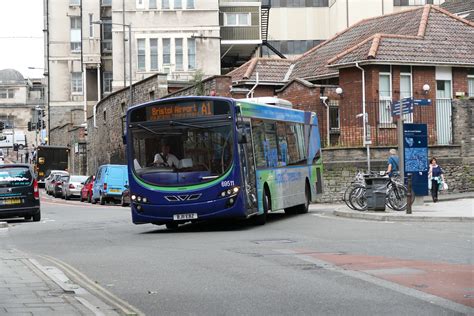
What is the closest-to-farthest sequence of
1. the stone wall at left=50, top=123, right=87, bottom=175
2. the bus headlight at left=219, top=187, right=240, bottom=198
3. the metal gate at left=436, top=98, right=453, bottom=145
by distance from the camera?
the bus headlight at left=219, top=187, right=240, bottom=198 < the metal gate at left=436, top=98, right=453, bottom=145 < the stone wall at left=50, top=123, right=87, bottom=175

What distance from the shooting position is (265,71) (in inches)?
1644

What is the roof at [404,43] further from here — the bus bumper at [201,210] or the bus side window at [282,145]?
the bus bumper at [201,210]

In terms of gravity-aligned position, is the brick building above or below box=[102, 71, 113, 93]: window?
below

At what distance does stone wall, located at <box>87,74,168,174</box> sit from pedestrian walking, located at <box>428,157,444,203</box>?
17.9 metres

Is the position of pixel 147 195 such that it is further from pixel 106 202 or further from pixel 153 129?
pixel 106 202

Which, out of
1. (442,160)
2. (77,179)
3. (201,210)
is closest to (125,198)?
(77,179)

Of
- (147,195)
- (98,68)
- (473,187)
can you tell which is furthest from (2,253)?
(98,68)

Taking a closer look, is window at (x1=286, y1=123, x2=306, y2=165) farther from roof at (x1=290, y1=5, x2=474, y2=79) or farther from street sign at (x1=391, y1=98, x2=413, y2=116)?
roof at (x1=290, y1=5, x2=474, y2=79)

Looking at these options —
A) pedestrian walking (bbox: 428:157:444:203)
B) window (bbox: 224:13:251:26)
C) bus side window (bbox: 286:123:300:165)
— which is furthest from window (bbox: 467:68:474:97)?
window (bbox: 224:13:251:26)

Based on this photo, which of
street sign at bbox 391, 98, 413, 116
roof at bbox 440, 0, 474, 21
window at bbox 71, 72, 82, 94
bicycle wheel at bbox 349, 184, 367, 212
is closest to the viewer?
street sign at bbox 391, 98, 413, 116

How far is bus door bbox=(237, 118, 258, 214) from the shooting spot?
17.6 metres

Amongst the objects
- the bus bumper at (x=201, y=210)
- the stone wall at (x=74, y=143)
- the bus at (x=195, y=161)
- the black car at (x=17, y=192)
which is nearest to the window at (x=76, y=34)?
the stone wall at (x=74, y=143)

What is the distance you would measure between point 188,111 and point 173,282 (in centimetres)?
821

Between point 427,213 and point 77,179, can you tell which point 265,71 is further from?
point 427,213
